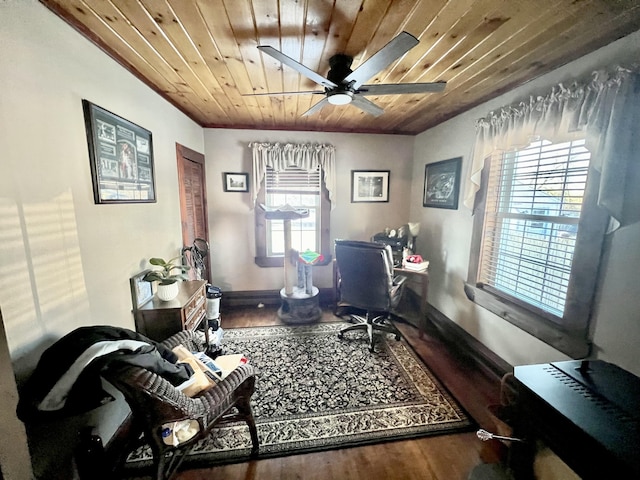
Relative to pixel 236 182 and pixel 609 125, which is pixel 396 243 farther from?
pixel 236 182

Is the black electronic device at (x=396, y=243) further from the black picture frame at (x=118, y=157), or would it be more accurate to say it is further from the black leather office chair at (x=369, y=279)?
the black picture frame at (x=118, y=157)

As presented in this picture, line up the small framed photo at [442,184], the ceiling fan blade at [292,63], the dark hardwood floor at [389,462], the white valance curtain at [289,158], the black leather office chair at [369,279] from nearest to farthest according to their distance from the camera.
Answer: the ceiling fan blade at [292,63] → the dark hardwood floor at [389,462] → the black leather office chair at [369,279] → the small framed photo at [442,184] → the white valance curtain at [289,158]

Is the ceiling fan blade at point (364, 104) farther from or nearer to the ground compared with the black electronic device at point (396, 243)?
farther from the ground

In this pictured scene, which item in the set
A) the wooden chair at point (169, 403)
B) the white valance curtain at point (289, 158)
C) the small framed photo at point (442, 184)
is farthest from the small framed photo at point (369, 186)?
the wooden chair at point (169, 403)

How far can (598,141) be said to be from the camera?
1411 millimetres

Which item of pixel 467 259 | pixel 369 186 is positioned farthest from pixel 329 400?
pixel 369 186

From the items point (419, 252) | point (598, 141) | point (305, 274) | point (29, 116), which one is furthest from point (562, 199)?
point (29, 116)

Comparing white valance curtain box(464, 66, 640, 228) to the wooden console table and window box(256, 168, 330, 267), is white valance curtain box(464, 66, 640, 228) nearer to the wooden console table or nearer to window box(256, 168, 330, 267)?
window box(256, 168, 330, 267)

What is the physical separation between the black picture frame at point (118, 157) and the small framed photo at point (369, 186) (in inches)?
93.2

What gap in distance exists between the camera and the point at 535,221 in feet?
6.21

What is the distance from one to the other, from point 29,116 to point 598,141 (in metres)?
2.73

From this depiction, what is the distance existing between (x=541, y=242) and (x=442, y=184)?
1.28 metres

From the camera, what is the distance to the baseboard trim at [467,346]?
2.12m

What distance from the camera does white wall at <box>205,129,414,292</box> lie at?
10.9ft
